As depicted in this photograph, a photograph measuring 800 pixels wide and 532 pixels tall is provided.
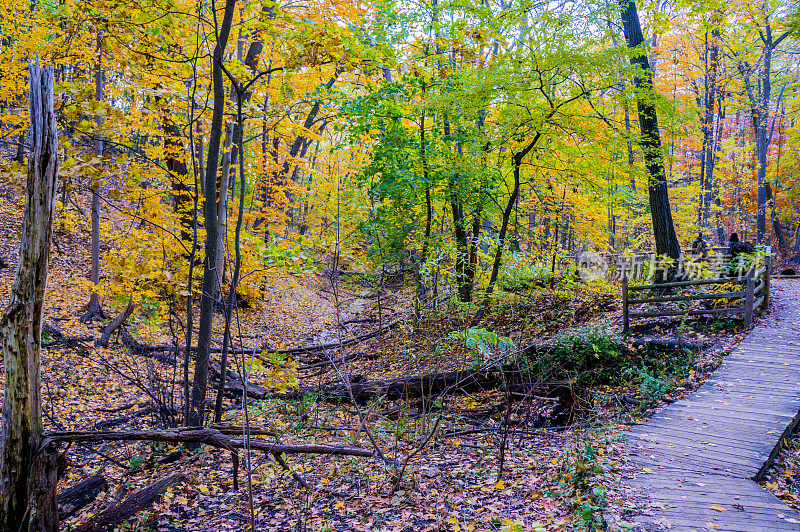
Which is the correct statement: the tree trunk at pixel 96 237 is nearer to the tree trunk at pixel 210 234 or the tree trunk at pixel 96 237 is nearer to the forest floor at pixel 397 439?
the forest floor at pixel 397 439

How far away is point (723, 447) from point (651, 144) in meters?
7.77

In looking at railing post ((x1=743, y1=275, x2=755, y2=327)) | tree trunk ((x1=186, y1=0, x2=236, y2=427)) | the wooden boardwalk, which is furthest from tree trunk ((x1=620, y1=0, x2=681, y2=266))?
tree trunk ((x1=186, y1=0, x2=236, y2=427))

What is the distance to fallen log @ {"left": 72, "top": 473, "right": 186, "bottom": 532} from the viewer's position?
149 inches

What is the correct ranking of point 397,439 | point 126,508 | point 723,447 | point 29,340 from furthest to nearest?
point 397,439 → point 723,447 → point 126,508 → point 29,340

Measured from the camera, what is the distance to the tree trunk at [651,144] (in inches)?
376

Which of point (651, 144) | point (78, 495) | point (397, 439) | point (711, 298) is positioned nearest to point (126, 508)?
point (78, 495)

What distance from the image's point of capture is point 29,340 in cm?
301

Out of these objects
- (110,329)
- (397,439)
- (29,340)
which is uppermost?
(29,340)

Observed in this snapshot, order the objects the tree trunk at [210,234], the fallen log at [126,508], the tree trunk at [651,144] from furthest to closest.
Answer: the tree trunk at [651,144], the tree trunk at [210,234], the fallen log at [126,508]

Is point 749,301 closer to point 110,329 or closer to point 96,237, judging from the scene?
point 110,329

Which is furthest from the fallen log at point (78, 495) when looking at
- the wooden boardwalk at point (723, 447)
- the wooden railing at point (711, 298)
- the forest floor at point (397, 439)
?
the wooden railing at point (711, 298)

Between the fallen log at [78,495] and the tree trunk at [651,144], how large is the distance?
10.5 metres

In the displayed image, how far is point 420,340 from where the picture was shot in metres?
10.6

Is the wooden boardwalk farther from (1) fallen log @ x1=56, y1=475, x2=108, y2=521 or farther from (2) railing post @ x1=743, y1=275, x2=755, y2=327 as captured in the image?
(1) fallen log @ x1=56, y1=475, x2=108, y2=521
